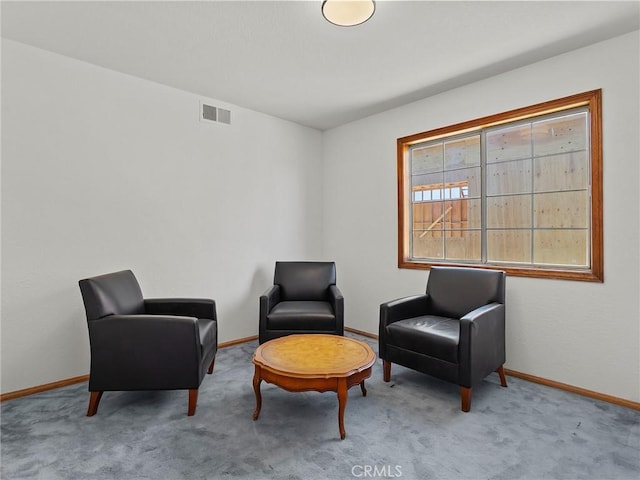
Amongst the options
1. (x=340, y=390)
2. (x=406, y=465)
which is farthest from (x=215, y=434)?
(x=406, y=465)

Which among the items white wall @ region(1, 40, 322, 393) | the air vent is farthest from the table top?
the air vent

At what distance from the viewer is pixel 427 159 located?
3.68 meters

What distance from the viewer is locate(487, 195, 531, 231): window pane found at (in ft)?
9.72

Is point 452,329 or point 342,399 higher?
point 452,329

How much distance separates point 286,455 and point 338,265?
2.80 meters

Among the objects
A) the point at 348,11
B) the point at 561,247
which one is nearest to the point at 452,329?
the point at 561,247

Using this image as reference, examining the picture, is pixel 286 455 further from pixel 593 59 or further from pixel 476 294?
pixel 593 59

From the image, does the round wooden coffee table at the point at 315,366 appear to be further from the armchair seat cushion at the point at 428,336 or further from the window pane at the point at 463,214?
the window pane at the point at 463,214

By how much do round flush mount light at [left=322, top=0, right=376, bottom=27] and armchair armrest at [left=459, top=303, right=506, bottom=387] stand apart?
2.05m

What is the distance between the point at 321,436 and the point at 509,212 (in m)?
2.47

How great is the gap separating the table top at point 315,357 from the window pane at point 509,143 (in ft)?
7.11

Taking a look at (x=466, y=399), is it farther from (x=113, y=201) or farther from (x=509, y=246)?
(x=113, y=201)

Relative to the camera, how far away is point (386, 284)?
12.8ft

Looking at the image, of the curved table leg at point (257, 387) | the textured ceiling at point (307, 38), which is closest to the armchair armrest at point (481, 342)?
the curved table leg at point (257, 387)
